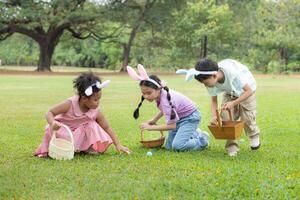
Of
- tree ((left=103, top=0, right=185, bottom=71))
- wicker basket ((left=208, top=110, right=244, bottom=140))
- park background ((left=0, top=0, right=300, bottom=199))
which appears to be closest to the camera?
park background ((left=0, top=0, right=300, bottom=199))

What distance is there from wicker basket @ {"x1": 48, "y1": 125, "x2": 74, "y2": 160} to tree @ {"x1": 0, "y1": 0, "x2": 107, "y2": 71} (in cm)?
2783

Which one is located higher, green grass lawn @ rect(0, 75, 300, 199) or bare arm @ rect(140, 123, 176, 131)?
bare arm @ rect(140, 123, 176, 131)

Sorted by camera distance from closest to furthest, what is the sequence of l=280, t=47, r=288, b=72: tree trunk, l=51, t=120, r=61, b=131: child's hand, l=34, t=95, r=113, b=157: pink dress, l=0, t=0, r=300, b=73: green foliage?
1. l=51, t=120, r=61, b=131: child's hand
2. l=34, t=95, r=113, b=157: pink dress
3. l=0, t=0, r=300, b=73: green foliage
4. l=280, t=47, r=288, b=72: tree trunk

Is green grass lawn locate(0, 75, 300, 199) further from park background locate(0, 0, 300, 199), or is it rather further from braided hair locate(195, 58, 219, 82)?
braided hair locate(195, 58, 219, 82)

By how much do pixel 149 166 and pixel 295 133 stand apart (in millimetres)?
3504

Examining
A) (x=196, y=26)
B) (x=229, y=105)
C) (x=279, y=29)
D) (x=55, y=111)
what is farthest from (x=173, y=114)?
(x=196, y=26)

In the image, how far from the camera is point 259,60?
39.4m

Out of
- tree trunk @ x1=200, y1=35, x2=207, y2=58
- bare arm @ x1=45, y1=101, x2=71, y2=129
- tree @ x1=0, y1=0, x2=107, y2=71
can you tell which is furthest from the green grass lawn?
tree trunk @ x1=200, y1=35, x2=207, y2=58

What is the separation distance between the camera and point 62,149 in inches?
211

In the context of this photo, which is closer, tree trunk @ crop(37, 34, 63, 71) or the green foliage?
the green foliage

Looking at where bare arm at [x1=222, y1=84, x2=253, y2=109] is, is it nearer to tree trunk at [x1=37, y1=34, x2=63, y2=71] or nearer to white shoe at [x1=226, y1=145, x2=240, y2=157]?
white shoe at [x1=226, y1=145, x2=240, y2=157]

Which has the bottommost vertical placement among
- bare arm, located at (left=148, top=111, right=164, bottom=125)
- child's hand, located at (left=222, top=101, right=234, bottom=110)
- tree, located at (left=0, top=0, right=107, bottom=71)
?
bare arm, located at (left=148, top=111, right=164, bottom=125)

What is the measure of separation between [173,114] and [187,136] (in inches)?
11.5

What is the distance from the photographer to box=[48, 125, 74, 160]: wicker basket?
5383 mm
